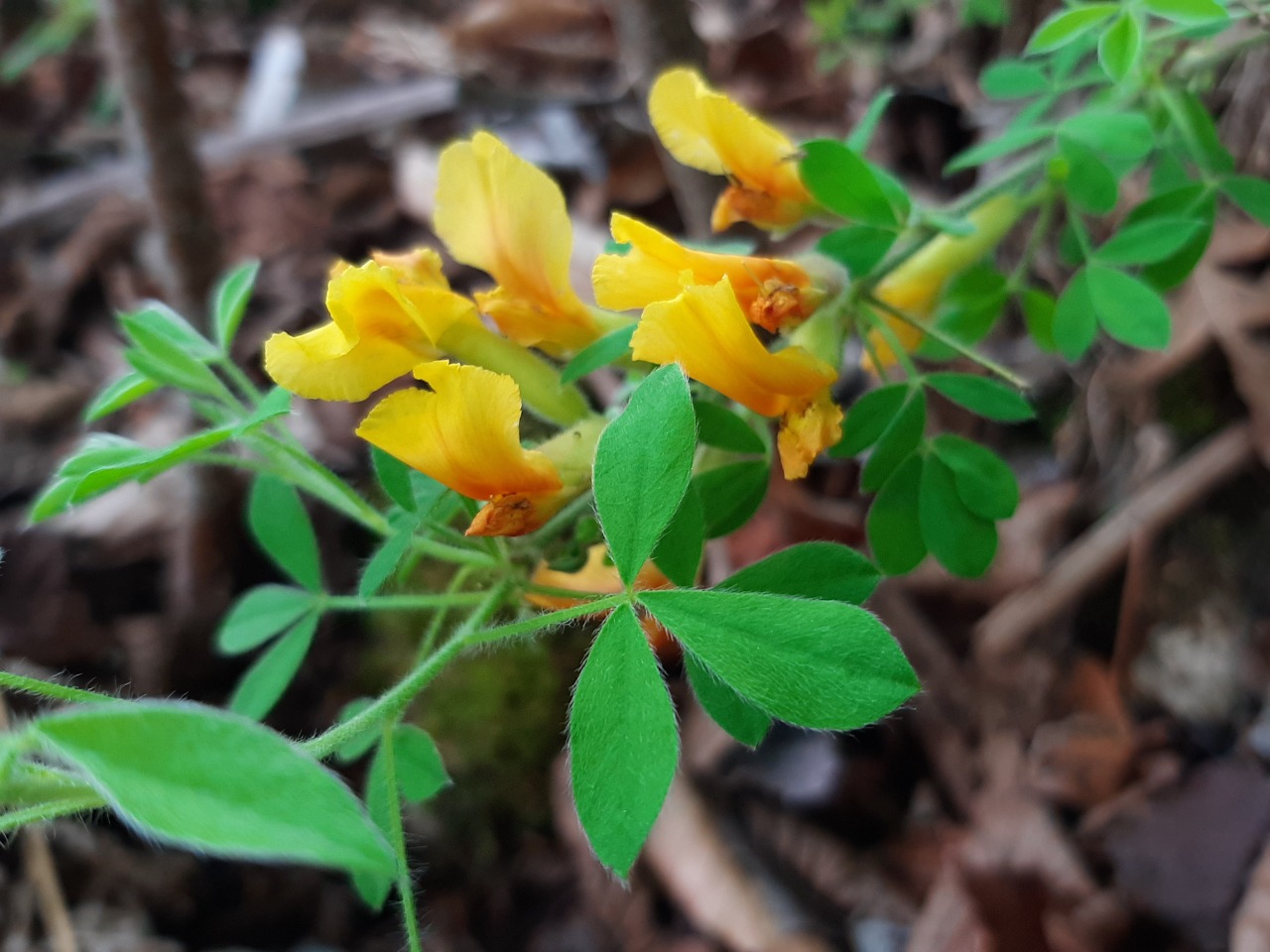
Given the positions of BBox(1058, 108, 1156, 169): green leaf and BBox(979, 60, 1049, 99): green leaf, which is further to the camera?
BBox(979, 60, 1049, 99): green leaf

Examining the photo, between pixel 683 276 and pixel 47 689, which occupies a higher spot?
pixel 683 276

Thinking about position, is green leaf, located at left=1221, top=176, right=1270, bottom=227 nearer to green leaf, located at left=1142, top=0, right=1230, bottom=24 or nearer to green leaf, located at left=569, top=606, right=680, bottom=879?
green leaf, located at left=1142, top=0, right=1230, bottom=24

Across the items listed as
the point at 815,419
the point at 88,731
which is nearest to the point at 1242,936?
the point at 815,419

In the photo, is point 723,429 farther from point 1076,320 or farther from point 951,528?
point 1076,320

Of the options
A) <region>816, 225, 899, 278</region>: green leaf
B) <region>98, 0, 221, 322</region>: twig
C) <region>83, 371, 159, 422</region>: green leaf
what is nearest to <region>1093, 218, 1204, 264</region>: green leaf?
<region>816, 225, 899, 278</region>: green leaf

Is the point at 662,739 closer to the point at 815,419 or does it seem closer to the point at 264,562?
the point at 815,419

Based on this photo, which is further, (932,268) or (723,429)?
(932,268)

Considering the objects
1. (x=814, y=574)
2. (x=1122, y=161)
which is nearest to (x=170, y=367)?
(x=814, y=574)
